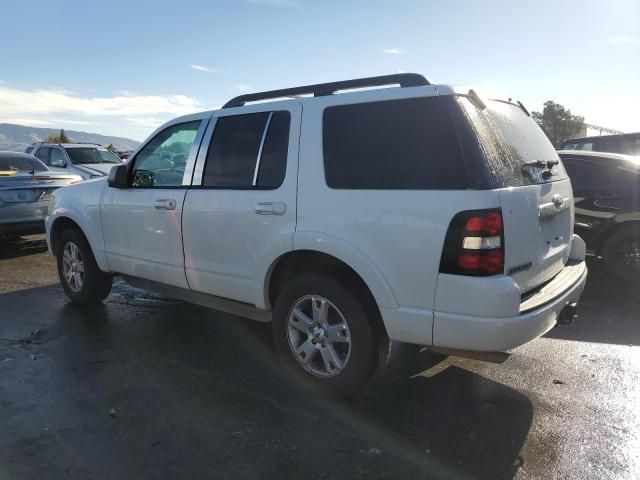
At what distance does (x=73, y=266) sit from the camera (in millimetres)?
5547

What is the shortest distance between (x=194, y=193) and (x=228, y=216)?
1.54 ft

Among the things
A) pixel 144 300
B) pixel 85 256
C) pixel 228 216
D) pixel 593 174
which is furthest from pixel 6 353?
pixel 593 174

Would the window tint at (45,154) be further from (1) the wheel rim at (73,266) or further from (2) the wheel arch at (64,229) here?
(1) the wheel rim at (73,266)

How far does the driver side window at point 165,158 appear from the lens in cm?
432

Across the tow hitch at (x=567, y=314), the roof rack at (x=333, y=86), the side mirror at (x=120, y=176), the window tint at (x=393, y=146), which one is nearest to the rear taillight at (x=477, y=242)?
the window tint at (x=393, y=146)

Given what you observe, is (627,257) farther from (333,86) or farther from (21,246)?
(21,246)

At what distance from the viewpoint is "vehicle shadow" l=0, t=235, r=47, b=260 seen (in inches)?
333

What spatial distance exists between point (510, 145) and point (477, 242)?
845mm

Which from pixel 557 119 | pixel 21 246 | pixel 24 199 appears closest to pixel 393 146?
pixel 24 199

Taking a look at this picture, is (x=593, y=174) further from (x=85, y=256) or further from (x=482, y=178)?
(x=85, y=256)

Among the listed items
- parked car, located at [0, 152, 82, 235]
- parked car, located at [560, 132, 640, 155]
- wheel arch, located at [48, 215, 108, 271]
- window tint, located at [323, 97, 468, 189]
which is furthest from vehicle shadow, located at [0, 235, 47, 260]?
parked car, located at [560, 132, 640, 155]

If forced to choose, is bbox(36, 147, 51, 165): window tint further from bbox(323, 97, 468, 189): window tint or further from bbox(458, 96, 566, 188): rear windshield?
bbox(458, 96, 566, 188): rear windshield

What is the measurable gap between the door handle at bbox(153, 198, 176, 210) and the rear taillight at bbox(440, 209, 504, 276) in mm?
2397

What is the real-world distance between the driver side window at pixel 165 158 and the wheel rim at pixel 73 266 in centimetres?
137
